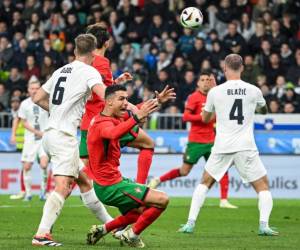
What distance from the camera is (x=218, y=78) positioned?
2589cm

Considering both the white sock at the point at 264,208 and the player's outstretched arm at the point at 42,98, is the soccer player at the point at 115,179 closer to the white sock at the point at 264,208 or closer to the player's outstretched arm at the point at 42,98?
the player's outstretched arm at the point at 42,98

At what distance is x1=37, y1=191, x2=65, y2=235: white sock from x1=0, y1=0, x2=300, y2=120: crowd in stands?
43.2 feet

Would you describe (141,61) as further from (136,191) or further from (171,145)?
(136,191)

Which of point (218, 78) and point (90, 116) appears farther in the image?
point (218, 78)

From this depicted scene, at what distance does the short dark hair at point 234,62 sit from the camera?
13.2 metres

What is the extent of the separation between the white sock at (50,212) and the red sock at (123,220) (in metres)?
0.61

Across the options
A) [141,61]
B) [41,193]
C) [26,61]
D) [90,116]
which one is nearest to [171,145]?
[41,193]

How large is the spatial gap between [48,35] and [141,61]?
3654 mm

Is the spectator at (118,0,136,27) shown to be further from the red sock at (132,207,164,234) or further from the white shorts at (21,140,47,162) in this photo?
the red sock at (132,207,164,234)

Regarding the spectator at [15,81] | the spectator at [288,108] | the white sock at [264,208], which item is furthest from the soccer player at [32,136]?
the white sock at [264,208]

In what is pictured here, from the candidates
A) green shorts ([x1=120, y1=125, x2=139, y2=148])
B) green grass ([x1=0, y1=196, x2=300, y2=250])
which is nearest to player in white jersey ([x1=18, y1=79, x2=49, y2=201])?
green grass ([x1=0, y1=196, x2=300, y2=250])

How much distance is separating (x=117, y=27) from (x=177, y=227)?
51.1 ft

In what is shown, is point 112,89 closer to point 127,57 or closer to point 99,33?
point 99,33

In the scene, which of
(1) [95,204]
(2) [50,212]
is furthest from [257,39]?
(2) [50,212]
